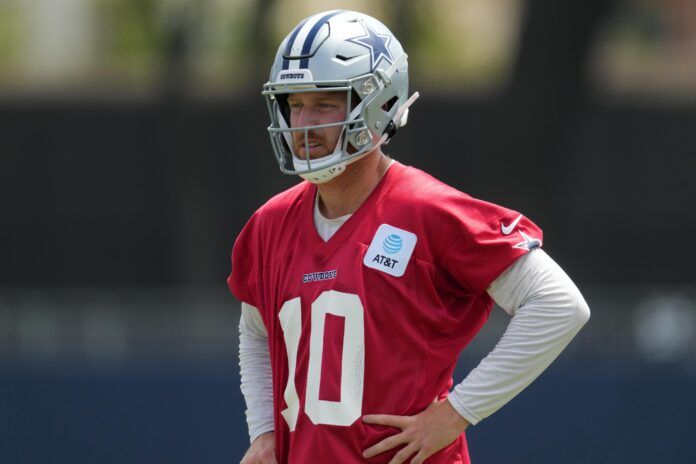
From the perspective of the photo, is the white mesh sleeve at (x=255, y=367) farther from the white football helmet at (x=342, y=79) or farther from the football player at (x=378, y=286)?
the white football helmet at (x=342, y=79)

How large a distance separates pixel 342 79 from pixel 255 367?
965 mm

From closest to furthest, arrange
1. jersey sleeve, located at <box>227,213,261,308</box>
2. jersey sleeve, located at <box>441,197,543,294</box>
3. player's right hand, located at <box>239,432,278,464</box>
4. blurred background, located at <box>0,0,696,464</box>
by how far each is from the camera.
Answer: jersey sleeve, located at <box>441,197,543,294</box>
player's right hand, located at <box>239,432,278,464</box>
jersey sleeve, located at <box>227,213,261,308</box>
blurred background, located at <box>0,0,696,464</box>

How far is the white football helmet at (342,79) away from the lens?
3246mm

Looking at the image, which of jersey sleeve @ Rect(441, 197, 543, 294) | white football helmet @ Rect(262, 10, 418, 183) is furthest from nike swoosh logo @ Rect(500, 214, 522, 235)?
white football helmet @ Rect(262, 10, 418, 183)

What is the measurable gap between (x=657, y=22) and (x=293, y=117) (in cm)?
1901

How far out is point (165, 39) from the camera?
1371cm

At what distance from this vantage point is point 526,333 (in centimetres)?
317

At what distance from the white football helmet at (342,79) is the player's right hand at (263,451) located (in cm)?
77

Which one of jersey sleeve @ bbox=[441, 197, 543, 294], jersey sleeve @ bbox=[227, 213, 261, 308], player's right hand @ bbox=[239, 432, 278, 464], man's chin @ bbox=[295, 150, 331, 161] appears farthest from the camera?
jersey sleeve @ bbox=[227, 213, 261, 308]

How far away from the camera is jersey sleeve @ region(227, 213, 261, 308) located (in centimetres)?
358

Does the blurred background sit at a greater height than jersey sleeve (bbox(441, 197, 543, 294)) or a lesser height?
lesser

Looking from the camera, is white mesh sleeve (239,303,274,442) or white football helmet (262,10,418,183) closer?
white football helmet (262,10,418,183)

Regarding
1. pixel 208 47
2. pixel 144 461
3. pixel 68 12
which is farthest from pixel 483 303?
pixel 68 12

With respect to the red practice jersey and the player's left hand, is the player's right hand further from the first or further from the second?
the player's left hand
